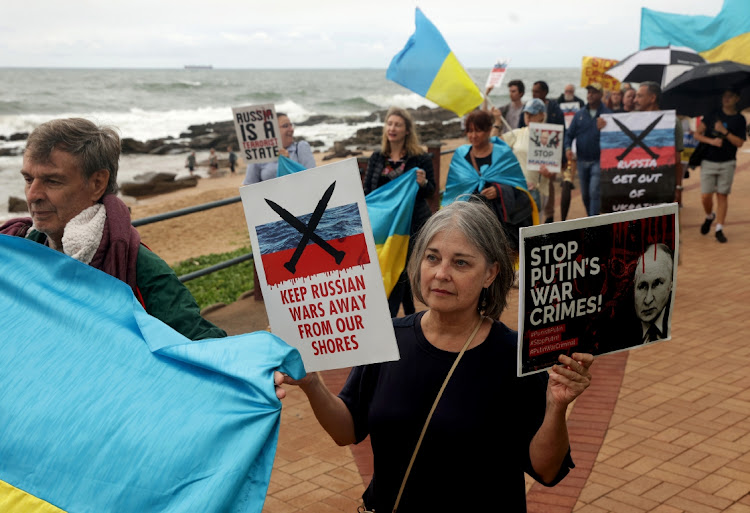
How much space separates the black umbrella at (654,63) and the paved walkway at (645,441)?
7509mm

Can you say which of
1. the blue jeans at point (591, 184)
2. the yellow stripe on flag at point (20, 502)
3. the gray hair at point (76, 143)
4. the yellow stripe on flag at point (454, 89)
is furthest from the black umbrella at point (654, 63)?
the yellow stripe on flag at point (20, 502)

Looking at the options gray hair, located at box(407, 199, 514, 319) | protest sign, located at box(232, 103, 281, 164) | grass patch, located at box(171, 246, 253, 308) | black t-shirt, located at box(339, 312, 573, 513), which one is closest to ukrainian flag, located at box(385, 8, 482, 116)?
protest sign, located at box(232, 103, 281, 164)

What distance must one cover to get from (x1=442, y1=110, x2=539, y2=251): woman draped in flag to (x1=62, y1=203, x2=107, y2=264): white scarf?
464 cm

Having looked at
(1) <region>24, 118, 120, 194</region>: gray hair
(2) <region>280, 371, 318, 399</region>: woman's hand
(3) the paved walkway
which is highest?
(1) <region>24, 118, 120, 194</region>: gray hair

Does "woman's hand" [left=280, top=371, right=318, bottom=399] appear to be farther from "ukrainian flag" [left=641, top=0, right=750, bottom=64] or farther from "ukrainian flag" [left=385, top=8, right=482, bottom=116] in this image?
"ukrainian flag" [left=641, top=0, right=750, bottom=64]

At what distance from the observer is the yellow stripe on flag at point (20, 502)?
200 centimetres

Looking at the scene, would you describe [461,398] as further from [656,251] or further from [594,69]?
[594,69]

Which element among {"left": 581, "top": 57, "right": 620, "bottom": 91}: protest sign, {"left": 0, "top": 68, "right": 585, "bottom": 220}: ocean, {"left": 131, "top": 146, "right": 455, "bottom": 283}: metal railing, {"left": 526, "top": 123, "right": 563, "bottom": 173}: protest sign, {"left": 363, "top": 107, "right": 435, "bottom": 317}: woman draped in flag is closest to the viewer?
{"left": 363, "top": 107, "right": 435, "bottom": 317}: woman draped in flag

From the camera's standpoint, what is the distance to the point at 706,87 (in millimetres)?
11617

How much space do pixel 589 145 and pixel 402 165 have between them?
4.52m

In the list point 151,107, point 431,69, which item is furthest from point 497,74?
point 151,107

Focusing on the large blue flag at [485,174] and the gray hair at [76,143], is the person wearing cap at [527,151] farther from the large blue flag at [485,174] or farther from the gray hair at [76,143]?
the gray hair at [76,143]

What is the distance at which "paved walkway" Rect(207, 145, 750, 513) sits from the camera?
4.51 metres

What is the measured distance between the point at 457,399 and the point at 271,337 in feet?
1.90
